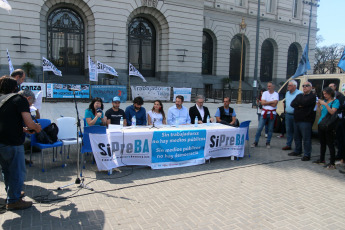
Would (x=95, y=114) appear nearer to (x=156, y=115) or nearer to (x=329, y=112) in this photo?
(x=156, y=115)

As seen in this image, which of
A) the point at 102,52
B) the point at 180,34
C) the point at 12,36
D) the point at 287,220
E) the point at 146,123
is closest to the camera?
the point at 287,220

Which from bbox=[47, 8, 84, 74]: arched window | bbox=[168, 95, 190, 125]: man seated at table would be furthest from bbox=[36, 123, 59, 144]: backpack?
bbox=[47, 8, 84, 74]: arched window

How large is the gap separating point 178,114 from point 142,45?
21842 millimetres

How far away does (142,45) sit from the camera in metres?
28.4

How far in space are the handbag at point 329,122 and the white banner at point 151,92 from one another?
16938mm

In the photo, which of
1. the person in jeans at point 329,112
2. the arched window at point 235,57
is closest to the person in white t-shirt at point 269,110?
the person in jeans at point 329,112

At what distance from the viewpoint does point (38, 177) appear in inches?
223

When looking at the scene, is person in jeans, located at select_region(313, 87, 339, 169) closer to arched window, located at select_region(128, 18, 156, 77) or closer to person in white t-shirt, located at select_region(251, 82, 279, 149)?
person in white t-shirt, located at select_region(251, 82, 279, 149)

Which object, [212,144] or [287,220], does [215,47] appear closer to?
[212,144]

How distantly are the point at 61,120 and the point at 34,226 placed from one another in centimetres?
363

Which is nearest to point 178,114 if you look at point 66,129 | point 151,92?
point 66,129

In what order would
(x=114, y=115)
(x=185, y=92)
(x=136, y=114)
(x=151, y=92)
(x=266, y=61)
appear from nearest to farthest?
(x=114, y=115), (x=136, y=114), (x=151, y=92), (x=185, y=92), (x=266, y=61)

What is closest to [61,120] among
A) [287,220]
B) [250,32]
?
[287,220]

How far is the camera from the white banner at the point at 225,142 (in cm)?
718
